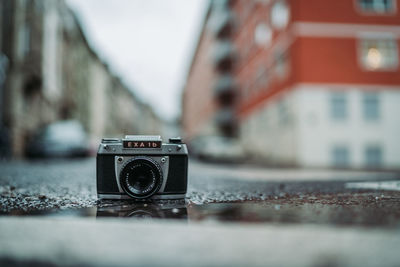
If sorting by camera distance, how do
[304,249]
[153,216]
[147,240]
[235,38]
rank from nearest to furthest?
[304,249], [147,240], [153,216], [235,38]

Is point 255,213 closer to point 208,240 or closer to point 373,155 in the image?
point 208,240

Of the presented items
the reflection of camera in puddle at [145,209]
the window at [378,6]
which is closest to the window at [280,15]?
the window at [378,6]

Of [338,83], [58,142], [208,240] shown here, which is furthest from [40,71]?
[208,240]

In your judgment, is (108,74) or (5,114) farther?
(108,74)

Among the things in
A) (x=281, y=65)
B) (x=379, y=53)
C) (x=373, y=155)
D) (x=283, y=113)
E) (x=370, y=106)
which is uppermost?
(x=379, y=53)

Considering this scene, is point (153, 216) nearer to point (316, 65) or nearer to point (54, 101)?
point (316, 65)

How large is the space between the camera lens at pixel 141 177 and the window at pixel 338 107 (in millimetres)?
17563

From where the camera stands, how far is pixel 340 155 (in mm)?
19016

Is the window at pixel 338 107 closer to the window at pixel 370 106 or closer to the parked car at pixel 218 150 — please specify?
the window at pixel 370 106

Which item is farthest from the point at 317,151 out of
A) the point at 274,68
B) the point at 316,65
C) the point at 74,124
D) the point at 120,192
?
the point at 120,192

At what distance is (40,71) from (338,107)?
15502 millimetres

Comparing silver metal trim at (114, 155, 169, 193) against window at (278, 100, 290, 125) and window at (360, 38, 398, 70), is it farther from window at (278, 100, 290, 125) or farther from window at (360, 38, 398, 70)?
window at (360, 38, 398, 70)

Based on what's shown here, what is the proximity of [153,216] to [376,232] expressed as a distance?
1.05 m

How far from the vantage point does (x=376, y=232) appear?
1.44 metres
